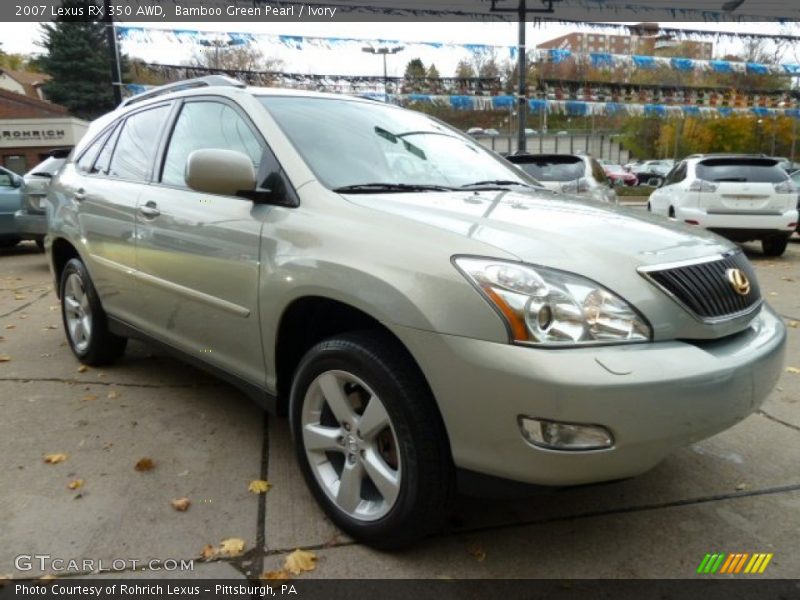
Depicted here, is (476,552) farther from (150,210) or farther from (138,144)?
(138,144)

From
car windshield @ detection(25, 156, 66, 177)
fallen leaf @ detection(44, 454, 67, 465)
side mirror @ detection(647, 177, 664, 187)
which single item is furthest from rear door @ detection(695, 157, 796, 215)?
car windshield @ detection(25, 156, 66, 177)

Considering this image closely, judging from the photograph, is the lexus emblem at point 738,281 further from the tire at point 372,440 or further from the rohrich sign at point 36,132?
the rohrich sign at point 36,132

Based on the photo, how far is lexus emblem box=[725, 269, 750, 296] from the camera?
226 cm

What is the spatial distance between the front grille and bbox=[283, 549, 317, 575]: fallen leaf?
1.49m

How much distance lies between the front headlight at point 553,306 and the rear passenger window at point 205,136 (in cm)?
137

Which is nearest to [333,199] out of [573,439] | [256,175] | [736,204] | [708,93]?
[256,175]

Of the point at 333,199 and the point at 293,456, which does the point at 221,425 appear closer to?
the point at 293,456

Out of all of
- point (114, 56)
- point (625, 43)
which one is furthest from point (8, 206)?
point (625, 43)

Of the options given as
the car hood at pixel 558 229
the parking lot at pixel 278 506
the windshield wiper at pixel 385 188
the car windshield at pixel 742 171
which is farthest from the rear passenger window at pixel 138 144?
the car windshield at pixel 742 171

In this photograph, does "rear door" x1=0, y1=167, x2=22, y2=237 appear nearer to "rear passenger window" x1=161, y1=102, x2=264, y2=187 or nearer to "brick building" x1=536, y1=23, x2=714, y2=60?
"rear passenger window" x1=161, y1=102, x2=264, y2=187

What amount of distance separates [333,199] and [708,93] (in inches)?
977

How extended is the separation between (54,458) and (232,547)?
126 cm

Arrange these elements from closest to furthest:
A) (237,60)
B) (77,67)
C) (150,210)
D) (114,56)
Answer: (150,210), (114,56), (237,60), (77,67)

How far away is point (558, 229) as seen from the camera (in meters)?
2.22
